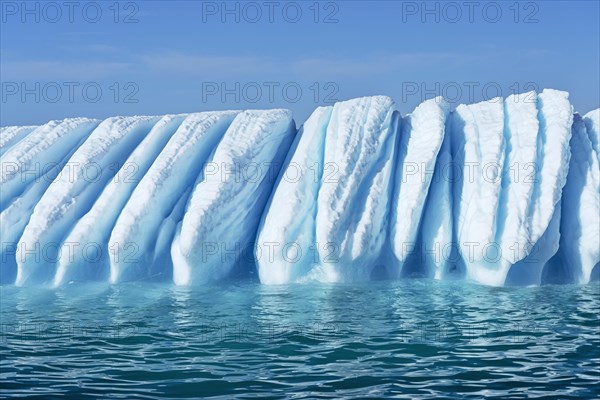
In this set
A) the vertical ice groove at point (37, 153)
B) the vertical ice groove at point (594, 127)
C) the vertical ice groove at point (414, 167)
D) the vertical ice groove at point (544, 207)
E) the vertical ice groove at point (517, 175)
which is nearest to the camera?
the vertical ice groove at point (517, 175)

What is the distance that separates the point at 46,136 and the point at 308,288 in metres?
4.95

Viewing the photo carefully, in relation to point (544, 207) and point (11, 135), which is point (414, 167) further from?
point (11, 135)

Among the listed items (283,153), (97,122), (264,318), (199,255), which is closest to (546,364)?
(264,318)

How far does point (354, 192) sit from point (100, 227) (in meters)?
2.96

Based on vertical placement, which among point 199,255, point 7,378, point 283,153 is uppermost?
point 283,153

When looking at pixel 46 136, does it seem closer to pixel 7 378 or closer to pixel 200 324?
pixel 200 324

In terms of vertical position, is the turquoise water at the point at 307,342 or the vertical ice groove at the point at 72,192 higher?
the vertical ice groove at the point at 72,192

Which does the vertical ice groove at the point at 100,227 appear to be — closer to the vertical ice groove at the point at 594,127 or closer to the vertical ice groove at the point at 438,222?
the vertical ice groove at the point at 438,222

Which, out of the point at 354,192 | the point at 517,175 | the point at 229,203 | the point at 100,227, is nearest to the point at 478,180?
the point at 517,175

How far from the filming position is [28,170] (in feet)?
34.8

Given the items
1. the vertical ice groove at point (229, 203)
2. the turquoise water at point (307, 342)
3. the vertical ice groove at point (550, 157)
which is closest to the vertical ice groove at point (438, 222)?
the turquoise water at point (307, 342)

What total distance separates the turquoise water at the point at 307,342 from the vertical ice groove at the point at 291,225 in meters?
0.36

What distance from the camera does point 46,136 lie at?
1125 cm

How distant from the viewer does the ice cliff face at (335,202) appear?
28.7 feet
